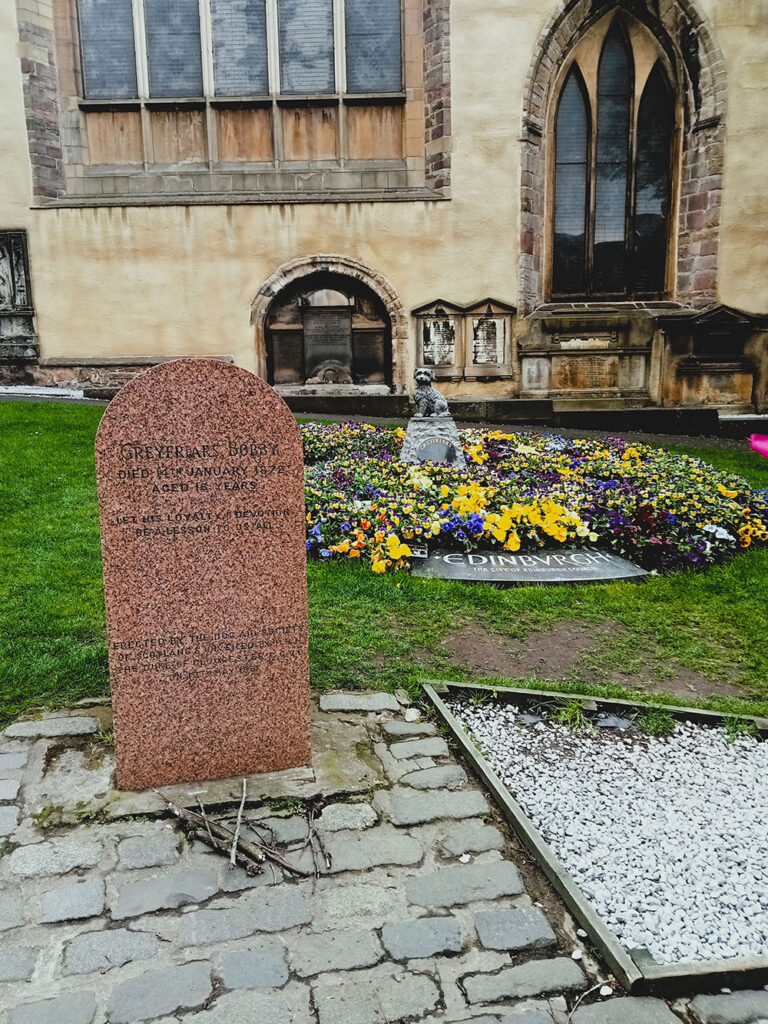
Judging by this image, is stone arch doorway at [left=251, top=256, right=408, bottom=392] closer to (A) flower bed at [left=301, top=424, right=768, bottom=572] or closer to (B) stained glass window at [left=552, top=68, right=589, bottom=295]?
(B) stained glass window at [left=552, top=68, right=589, bottom=295]

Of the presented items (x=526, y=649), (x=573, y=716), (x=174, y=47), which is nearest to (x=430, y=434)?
(x=526, y=649)

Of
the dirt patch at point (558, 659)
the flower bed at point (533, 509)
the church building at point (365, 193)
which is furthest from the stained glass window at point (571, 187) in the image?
the dirt patch at point (558, 659)

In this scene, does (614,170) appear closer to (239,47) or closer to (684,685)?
(239,47)

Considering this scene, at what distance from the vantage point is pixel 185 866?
2.60 metres

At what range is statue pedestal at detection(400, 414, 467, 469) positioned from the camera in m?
8.52

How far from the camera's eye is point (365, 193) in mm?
13453

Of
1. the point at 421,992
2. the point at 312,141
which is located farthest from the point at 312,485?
the point at 312,141

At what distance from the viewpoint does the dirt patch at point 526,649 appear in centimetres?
422

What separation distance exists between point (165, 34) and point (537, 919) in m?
15.3

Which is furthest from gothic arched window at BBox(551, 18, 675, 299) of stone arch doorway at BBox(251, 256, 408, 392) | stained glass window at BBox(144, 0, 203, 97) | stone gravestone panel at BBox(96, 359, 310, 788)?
stone gravestone panel at BBox(96, 359, 310, 788)

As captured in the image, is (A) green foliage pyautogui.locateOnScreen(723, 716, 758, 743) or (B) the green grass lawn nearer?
(A) green foliage pyautogui.locateOnScreen(723, 716, 758, 743)

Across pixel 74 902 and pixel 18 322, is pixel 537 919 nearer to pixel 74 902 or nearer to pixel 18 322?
pixel 74 902

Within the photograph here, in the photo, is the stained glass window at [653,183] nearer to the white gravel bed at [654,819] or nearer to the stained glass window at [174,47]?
the stained glass window at [174,47]

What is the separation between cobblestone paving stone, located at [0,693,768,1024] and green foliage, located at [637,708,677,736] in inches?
40.2
